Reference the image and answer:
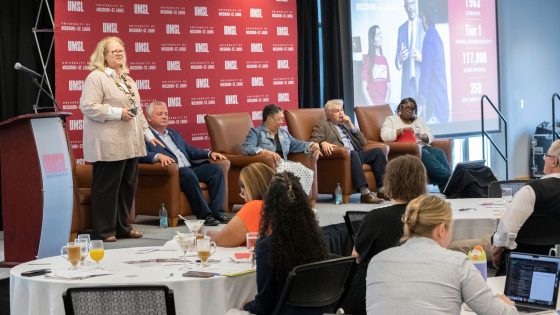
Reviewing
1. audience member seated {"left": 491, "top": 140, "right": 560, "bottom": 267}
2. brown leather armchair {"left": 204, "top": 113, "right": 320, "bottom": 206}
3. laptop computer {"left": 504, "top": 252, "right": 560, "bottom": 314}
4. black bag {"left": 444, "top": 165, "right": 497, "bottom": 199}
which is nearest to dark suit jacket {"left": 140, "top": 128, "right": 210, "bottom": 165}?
brown leather armchair {"left": 204, "top": 113, "right": 320, "bottom": 206}

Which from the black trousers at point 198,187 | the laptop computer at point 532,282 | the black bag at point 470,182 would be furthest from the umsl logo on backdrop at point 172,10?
the laptop computer at point 532,282

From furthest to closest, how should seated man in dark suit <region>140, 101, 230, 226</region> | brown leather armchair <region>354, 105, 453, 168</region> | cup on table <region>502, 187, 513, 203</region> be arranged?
brown leather armchair <region>354, 105, 453, 168</region>, seated man in dark suit <region>140, 101, 230, 226</region>, cup on table <region>502, 187, 513, 203</region>

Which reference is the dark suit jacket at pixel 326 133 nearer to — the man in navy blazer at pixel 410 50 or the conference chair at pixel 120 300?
the man in navy blazer at pixel 410 50

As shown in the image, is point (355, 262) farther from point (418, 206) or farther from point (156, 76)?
point (156, 76)

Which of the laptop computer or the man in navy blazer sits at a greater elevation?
the man in navy blazer

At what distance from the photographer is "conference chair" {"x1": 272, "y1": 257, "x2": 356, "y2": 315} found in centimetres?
343

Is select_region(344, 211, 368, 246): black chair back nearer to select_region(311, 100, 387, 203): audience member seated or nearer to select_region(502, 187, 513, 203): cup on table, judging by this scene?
select_region(502, 187, 513, 203): cup on table

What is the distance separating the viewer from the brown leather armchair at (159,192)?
754 centimetres

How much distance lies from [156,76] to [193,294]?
5111 mm

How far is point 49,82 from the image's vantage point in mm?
8062

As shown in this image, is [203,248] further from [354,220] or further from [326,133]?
[326,133]

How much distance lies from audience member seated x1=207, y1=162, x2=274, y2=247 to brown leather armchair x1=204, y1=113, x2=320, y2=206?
3933mm

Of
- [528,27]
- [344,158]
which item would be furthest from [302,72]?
[528,27]

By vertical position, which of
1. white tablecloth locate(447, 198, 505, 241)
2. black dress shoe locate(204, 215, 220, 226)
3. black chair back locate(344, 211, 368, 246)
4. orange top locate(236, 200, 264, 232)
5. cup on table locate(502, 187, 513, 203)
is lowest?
black dress shoe locate(204, 215, 220, 226)
